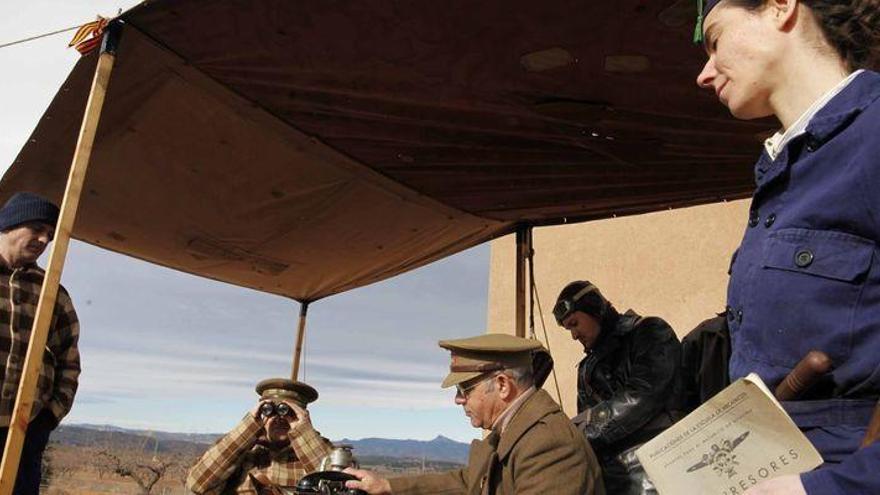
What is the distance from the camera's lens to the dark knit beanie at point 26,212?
2859mm

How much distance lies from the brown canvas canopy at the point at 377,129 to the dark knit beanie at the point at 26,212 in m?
0.41

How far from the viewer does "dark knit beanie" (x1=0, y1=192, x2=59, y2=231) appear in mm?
2859

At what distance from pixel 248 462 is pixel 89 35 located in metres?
2.12

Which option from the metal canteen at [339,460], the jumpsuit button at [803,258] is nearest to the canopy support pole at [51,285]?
the metal canteen at [339,460]

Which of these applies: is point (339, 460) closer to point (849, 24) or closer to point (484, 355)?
point (484, 355)

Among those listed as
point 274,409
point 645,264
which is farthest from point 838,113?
point 645,264

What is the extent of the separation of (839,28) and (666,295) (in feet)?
26.0

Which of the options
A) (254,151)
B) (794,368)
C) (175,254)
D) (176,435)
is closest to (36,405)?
(254,151)

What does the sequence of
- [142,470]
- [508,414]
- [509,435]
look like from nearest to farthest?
[509,435] < [508,414] < [142,470]

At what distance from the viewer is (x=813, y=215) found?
0.92 metres

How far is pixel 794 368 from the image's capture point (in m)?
0.89

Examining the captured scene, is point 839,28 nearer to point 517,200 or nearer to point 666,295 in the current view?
point 517,200

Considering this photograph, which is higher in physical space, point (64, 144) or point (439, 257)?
point (439, 257)

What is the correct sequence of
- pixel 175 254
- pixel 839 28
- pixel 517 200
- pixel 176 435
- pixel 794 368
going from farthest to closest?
1. pixel 176 435
2. pixel 175 254
3. pixel 517 200
4. pixel 839 28
5. pixel 794 368
